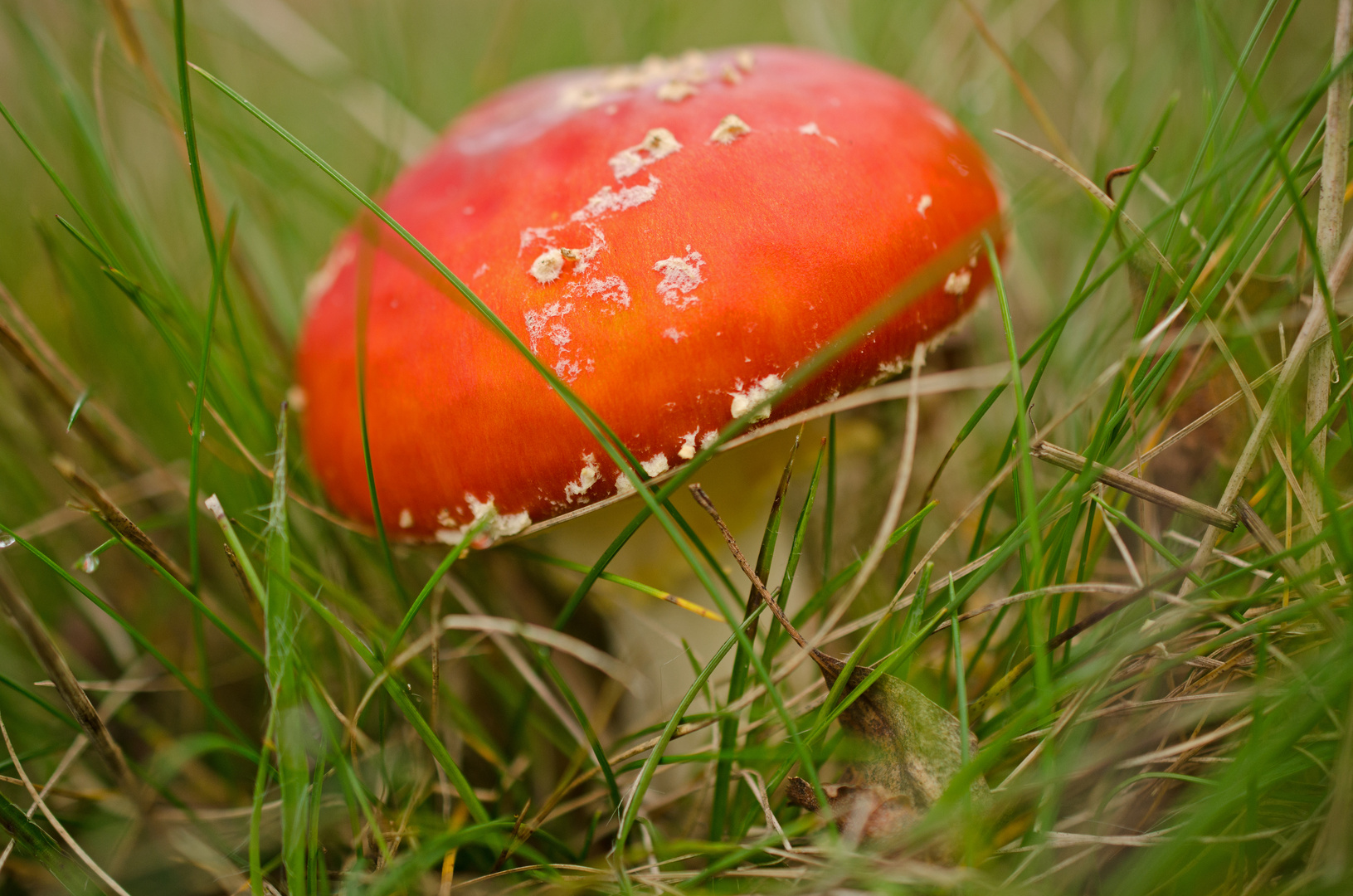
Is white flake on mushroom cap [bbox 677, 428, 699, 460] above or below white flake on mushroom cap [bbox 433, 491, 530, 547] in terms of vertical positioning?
above

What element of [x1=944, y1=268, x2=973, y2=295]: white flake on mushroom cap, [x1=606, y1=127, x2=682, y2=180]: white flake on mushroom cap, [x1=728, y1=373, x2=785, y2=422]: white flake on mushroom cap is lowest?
[x1=728, y1=373, x2=785, y2=422]: white flake on mushroom cap

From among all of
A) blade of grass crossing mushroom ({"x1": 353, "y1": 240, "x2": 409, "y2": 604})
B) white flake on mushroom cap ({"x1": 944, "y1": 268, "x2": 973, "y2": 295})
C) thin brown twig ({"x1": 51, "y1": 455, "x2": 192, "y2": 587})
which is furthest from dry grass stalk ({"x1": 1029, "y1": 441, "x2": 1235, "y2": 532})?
thin brown twig ({"x1": 51, "y1": 455, "x2": 192, "y2": 587})

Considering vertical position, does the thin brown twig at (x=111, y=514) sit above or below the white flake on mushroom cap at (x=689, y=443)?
below

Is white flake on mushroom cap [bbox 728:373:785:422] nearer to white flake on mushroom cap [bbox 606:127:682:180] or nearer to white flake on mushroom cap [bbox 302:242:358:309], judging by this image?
white flake on mushroom cap [bbox 606:127:682:180]

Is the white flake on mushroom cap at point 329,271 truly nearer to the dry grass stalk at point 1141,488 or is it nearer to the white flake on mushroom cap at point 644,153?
the white flake on mushroom cap at point 644,153

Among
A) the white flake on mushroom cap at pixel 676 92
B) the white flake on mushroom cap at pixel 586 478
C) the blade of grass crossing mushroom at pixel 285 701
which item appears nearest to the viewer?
the blade of grass crossing mushroom at pixel 285 701

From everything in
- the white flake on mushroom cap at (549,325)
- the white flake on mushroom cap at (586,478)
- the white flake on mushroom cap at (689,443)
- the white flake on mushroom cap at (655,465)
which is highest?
the white flake on mushroom cap at (549,325)

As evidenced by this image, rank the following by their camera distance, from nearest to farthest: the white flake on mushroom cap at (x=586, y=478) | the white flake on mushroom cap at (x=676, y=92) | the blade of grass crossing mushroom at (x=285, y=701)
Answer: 1. the blade of grass crossing mushroom at (x=285, y=701)
2. the white flake on mushroom cap at (x=586, y=478)
3. the white flake on mushroom cap at (x=676, y=92)

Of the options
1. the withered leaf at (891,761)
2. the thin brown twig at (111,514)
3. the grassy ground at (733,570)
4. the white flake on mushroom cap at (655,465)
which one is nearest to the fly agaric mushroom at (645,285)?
the white flake on mushroom cap at (655,465)
